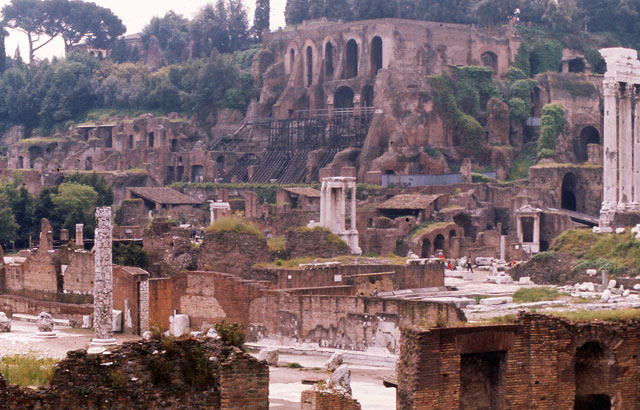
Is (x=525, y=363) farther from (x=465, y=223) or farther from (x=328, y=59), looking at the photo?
(x=328, y=59)

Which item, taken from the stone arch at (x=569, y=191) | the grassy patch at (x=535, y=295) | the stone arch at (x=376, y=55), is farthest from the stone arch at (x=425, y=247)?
the stone arch at (x=376, y=55)

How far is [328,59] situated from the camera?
91.4 meters

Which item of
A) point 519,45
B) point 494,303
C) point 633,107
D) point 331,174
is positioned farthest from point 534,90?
point 494,303

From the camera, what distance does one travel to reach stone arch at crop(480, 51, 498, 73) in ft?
295

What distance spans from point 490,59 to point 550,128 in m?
12.6

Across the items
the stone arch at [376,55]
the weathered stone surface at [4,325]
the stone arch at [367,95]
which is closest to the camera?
the weathered stone surface at [4,325]

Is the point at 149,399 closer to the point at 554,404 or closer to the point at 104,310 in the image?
the point at 554,404

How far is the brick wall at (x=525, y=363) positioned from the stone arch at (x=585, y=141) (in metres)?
62.0

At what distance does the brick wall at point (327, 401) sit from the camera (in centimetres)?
1941

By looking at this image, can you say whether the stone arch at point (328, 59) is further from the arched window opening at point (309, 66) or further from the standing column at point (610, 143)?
the standing column at point (610, 143)

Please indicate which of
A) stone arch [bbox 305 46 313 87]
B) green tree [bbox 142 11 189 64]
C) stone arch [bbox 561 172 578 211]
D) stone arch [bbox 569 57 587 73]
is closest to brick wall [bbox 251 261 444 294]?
stone arch [bbox 561 172 578 211]

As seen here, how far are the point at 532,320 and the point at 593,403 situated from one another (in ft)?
6.32

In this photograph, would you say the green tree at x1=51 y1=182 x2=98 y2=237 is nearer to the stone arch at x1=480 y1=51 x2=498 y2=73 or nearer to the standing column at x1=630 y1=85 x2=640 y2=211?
the standing column at x1=630 y1=85 x2=640 y2=211

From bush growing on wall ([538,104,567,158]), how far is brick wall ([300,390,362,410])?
2342 inches
